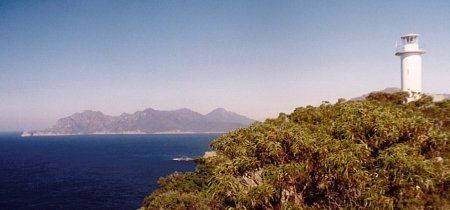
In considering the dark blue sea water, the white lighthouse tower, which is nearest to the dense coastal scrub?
the white lighthouse tower

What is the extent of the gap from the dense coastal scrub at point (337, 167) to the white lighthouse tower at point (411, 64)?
95.7ft

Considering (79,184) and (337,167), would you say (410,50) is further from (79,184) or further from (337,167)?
(79,184)

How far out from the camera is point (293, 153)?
52.6 feet

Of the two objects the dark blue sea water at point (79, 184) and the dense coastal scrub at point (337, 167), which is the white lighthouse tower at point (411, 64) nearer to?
the dense coastal scrub at point (337, 167)

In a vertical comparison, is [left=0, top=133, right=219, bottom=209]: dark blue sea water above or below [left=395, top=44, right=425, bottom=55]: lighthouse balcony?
below

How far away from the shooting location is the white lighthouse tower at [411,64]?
46.1 meters

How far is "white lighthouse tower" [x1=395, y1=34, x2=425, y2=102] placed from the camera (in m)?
46.1

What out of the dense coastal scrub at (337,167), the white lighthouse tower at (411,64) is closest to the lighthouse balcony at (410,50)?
the white lighthouse tower at (411,64)

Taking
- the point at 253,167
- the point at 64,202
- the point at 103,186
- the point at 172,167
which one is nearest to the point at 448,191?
the point at 253,167

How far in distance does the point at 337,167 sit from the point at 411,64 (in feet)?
124

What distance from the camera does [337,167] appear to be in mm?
15133

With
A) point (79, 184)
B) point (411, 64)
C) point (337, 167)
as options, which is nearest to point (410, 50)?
point (411, 64)

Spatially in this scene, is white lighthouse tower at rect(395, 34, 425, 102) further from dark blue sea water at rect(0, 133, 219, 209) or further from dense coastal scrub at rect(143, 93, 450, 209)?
dark blue sea water at rect(0, 133, 219, 209)

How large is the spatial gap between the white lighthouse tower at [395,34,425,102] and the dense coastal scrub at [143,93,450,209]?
29176 millimetres
